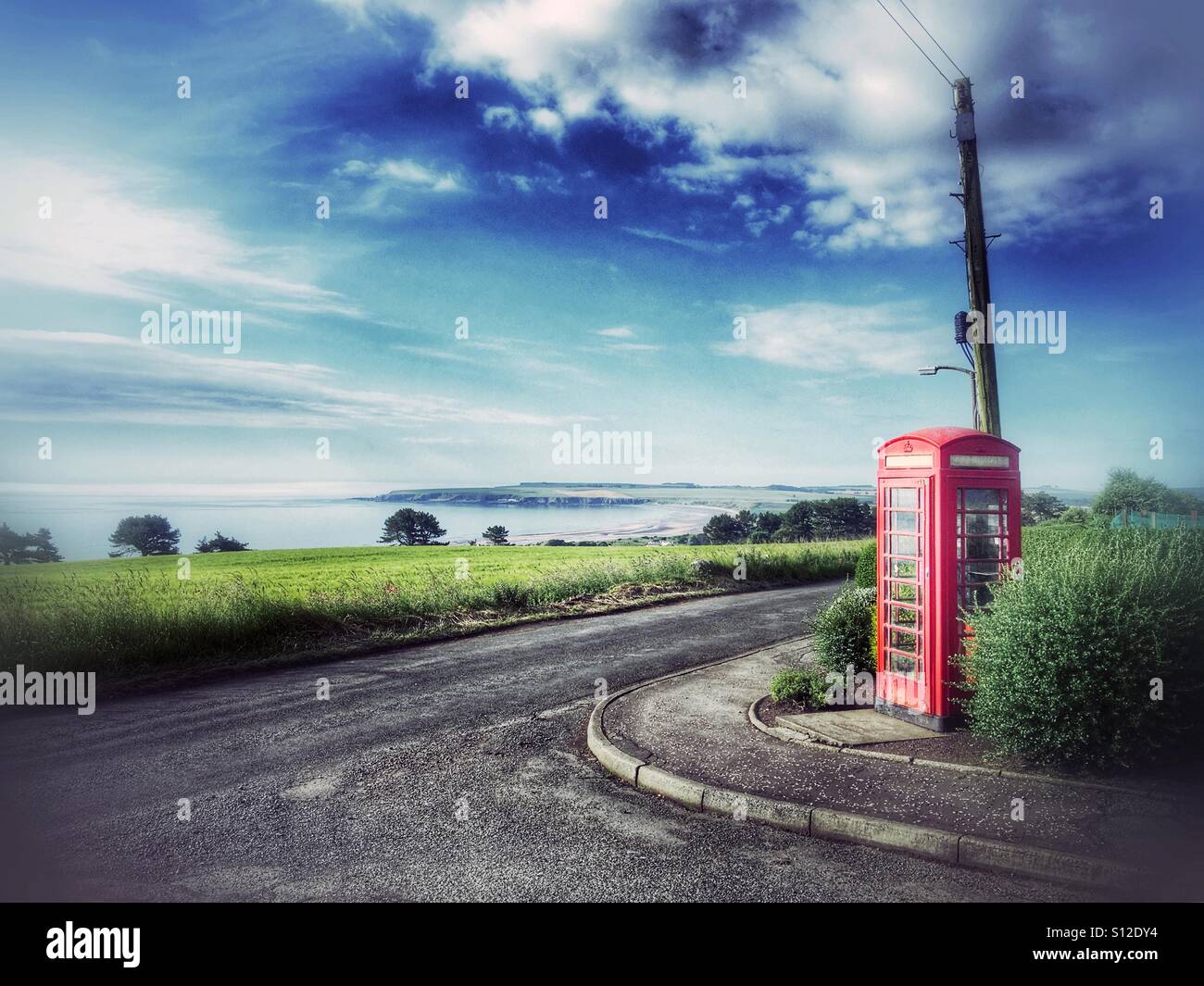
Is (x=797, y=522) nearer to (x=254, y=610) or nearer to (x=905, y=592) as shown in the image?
(x=254, y=610)

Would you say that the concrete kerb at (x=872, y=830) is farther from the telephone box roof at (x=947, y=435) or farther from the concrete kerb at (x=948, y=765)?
the telephone box roof at (x=947, y=435)

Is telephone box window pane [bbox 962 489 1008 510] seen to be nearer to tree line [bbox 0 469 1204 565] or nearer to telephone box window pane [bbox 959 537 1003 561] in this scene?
telephone box window pane [bbox 959 537 1003 561]

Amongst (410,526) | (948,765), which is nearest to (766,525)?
(410,526)

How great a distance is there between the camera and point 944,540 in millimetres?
6777

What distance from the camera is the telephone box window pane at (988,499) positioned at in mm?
7016

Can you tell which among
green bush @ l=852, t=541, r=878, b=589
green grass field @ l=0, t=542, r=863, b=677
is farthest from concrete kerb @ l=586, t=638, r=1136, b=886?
green bush @ l=852, t=541, r=878, b=589

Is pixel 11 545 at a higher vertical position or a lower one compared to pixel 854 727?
higher

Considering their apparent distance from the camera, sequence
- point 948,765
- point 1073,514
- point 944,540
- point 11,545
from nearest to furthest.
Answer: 1. point 11,545
2. point 948,765
3. point 944,540
4. point 1073,514

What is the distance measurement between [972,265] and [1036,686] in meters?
7.01

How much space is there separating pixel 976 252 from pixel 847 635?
593cm

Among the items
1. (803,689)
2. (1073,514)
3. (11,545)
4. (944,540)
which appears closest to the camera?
(11,545)

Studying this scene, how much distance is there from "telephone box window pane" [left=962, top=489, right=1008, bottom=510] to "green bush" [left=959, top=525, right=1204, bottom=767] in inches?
45.2

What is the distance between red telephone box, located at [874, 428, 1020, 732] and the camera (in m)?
6.81
